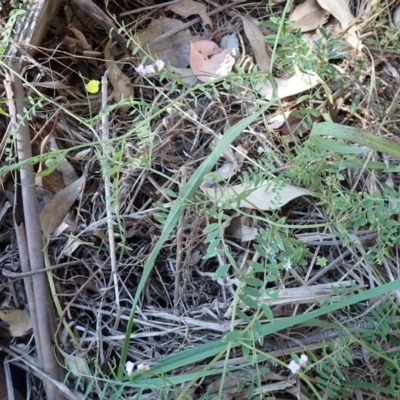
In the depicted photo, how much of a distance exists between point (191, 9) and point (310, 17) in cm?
31

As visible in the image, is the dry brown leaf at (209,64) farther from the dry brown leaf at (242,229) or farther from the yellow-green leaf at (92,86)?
the dry brown leaf at (242,229)

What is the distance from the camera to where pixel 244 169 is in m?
1.27

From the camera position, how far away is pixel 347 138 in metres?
1.02

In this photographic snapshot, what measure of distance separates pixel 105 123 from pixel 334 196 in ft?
1.89

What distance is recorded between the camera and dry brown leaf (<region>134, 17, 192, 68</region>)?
1.38m

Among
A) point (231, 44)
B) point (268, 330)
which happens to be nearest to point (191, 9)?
point (231, 44)

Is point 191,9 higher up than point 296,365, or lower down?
higher up

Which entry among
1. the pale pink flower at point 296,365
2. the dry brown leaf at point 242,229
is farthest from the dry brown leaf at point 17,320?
the pale pink flower at point 296,365

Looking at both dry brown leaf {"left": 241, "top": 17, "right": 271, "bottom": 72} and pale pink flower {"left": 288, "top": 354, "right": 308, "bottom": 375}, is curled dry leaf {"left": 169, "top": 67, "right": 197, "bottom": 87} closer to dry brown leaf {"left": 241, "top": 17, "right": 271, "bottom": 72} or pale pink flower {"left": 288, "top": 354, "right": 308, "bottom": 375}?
dry brown leaf {"left": 241, "top": 17, "right": 271, "bottom": 72}

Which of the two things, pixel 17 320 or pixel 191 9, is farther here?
pixel 191 9

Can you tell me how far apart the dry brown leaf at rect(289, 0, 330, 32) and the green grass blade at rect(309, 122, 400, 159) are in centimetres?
42

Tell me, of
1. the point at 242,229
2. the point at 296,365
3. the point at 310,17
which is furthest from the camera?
the point at 310,17

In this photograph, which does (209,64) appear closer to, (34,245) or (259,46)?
(259,46)

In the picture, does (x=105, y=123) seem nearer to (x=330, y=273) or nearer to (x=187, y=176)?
(x=187, y=176)
